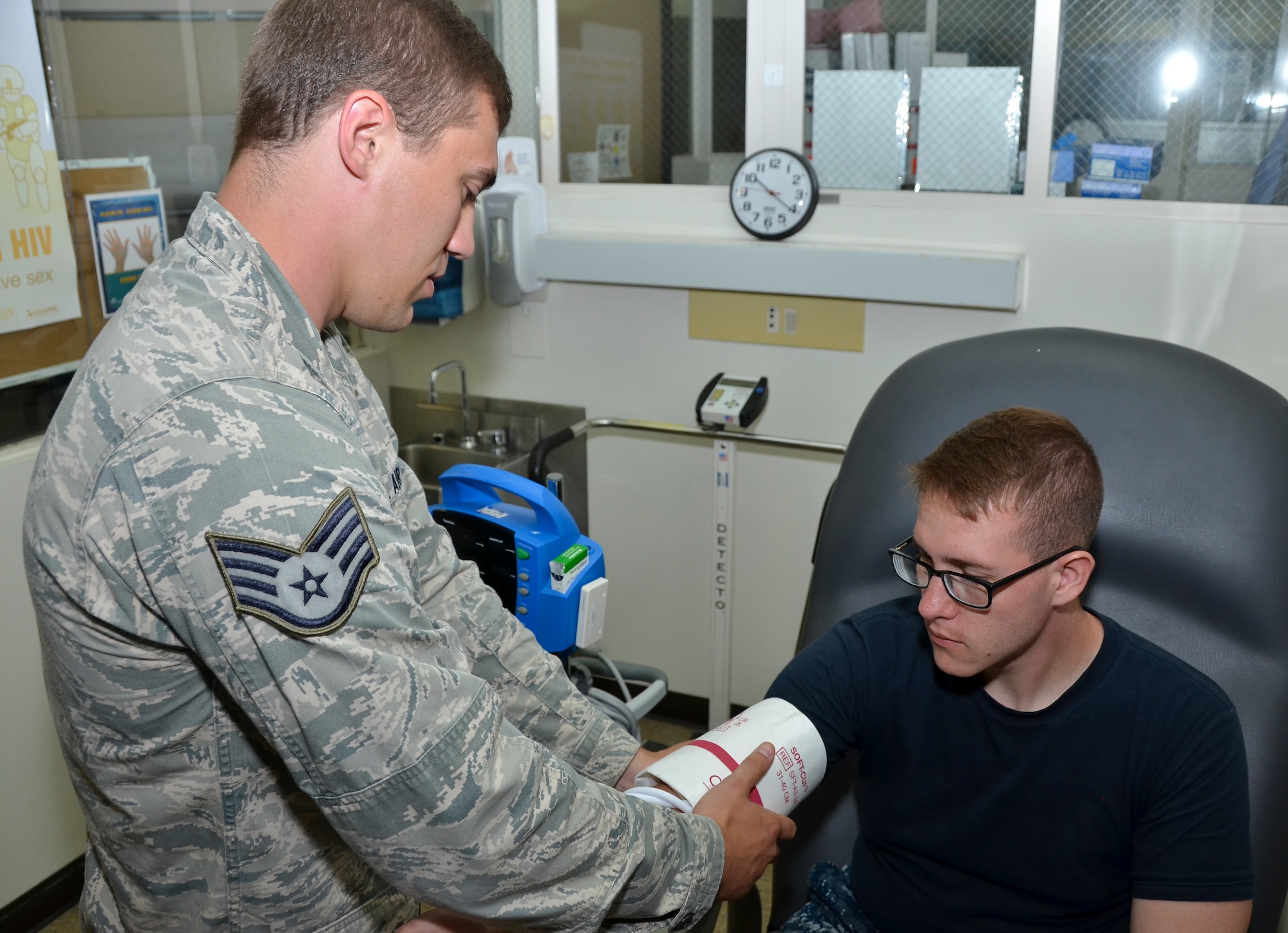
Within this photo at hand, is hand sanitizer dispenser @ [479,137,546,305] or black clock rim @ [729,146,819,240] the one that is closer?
black clock rim @ [729,146,819,240]

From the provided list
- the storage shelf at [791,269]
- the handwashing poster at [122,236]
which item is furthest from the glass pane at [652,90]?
the handwashing poster at [122,236]

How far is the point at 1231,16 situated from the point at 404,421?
262cm

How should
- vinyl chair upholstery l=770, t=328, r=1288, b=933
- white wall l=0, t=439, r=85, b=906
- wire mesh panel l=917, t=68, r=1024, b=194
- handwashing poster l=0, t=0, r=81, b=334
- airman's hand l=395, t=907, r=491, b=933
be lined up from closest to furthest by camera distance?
1. airman's hand l=395, t=907, r=491, b=933
2. vinyl chair upholstery l=770, t=328, r=1288, b=933
3. handwashing poster l=0, t=0, r=81, b=334
4. white wall l=0, t=439, r=85, b=906
5. wire mesh panel l=917, t=68, r=1024, b=194

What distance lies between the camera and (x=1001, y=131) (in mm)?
2723

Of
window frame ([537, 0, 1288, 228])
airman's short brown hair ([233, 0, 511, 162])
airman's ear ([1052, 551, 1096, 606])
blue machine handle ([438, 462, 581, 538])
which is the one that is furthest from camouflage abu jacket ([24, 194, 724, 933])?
window frame ([537, 0, 1288, 228])

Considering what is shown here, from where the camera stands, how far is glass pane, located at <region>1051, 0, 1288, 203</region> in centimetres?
249

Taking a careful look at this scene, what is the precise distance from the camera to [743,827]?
1.28m

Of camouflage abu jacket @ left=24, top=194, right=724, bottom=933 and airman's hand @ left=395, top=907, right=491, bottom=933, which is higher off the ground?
camouflage abu jacket @ left=24, top=194, right=724, bottom=933

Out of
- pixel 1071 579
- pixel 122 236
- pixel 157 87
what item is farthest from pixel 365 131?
pixel 157 87

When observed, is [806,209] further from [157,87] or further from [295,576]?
[295,576]

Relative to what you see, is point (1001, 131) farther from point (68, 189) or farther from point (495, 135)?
point (68, 189)

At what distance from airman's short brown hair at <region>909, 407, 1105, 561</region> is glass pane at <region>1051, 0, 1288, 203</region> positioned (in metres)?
1.53

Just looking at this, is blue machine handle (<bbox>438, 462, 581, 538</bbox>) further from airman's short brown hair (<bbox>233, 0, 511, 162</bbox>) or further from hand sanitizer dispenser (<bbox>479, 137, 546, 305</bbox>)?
hand sanitizer dispenser (<bbox>479, 137, 546, 305</bbox>)

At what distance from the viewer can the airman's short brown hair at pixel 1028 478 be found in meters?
1.35
